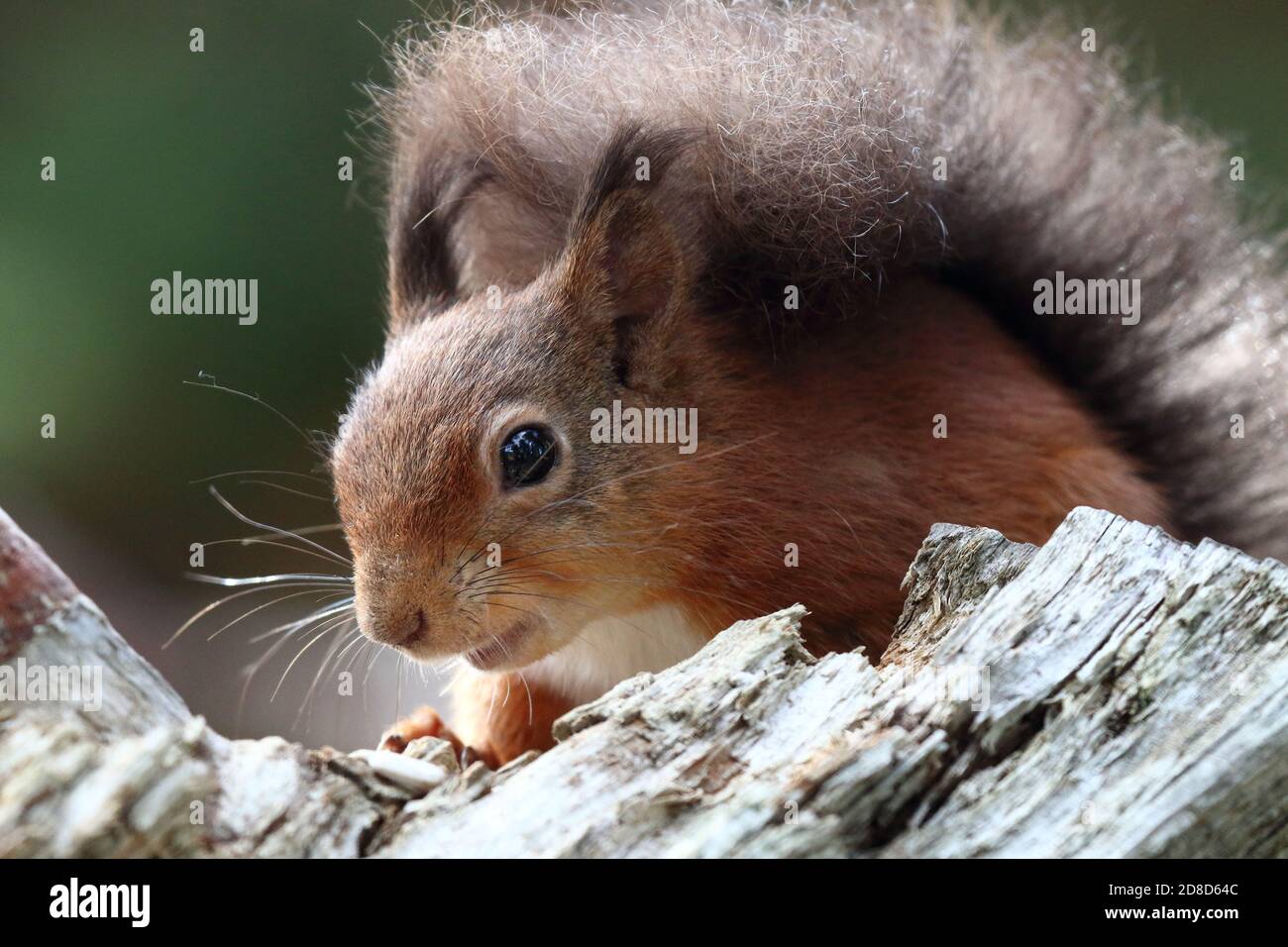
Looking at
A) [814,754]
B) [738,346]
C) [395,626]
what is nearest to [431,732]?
[395,626]

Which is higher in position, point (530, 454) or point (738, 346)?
point (738, 346)

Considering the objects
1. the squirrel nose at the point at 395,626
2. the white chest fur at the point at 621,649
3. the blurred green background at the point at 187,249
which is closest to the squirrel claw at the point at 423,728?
the white chest fur at the point at 621,649

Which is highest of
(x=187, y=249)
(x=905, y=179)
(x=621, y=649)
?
(x=187, y=249)

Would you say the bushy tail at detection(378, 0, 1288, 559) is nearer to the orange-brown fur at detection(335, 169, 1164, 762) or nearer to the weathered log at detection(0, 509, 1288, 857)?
the orange-brown fur at detection(335, 169, 1164, 762)

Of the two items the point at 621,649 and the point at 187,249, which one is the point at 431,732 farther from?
the point at 187,249

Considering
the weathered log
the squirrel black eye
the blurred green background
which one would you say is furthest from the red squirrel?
the blurred green background

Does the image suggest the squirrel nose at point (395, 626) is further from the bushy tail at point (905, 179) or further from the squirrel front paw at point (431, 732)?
the bushy tail at point (905, 179)
